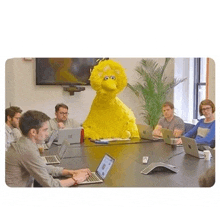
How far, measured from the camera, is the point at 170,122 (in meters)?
2.23

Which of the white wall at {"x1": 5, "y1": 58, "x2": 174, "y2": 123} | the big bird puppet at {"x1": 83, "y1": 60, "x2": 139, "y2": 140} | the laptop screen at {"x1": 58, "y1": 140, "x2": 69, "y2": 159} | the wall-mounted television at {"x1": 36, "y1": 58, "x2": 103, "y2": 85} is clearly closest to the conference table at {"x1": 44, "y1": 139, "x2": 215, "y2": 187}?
the laptop screen at {"x1": 58, "y1": 140, "x2": 69, "y2": 159}

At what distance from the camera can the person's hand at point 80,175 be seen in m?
1.84

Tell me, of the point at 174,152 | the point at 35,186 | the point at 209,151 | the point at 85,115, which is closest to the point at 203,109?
the point at 209,151

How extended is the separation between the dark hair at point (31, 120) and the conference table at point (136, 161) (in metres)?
0.38

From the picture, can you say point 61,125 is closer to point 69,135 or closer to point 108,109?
point 69,135

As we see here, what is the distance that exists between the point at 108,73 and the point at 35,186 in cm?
114

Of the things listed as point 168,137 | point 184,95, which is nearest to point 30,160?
point 184,95

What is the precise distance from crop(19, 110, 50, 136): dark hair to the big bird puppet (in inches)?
19.7

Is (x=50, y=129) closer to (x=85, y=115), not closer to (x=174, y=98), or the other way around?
(x=85, y=115)

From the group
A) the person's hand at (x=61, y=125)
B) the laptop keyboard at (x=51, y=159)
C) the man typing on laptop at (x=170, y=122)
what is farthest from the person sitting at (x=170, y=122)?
the laptop keyboard at (x=51, y=159)

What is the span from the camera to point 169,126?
7.51ft

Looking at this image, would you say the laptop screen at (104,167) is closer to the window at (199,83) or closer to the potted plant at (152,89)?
the potted plant at (152,89)

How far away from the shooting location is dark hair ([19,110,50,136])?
1785 millimetres

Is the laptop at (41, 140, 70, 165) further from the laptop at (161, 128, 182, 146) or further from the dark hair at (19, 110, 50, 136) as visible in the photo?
the laptop at (161, 128, 182, 146)
